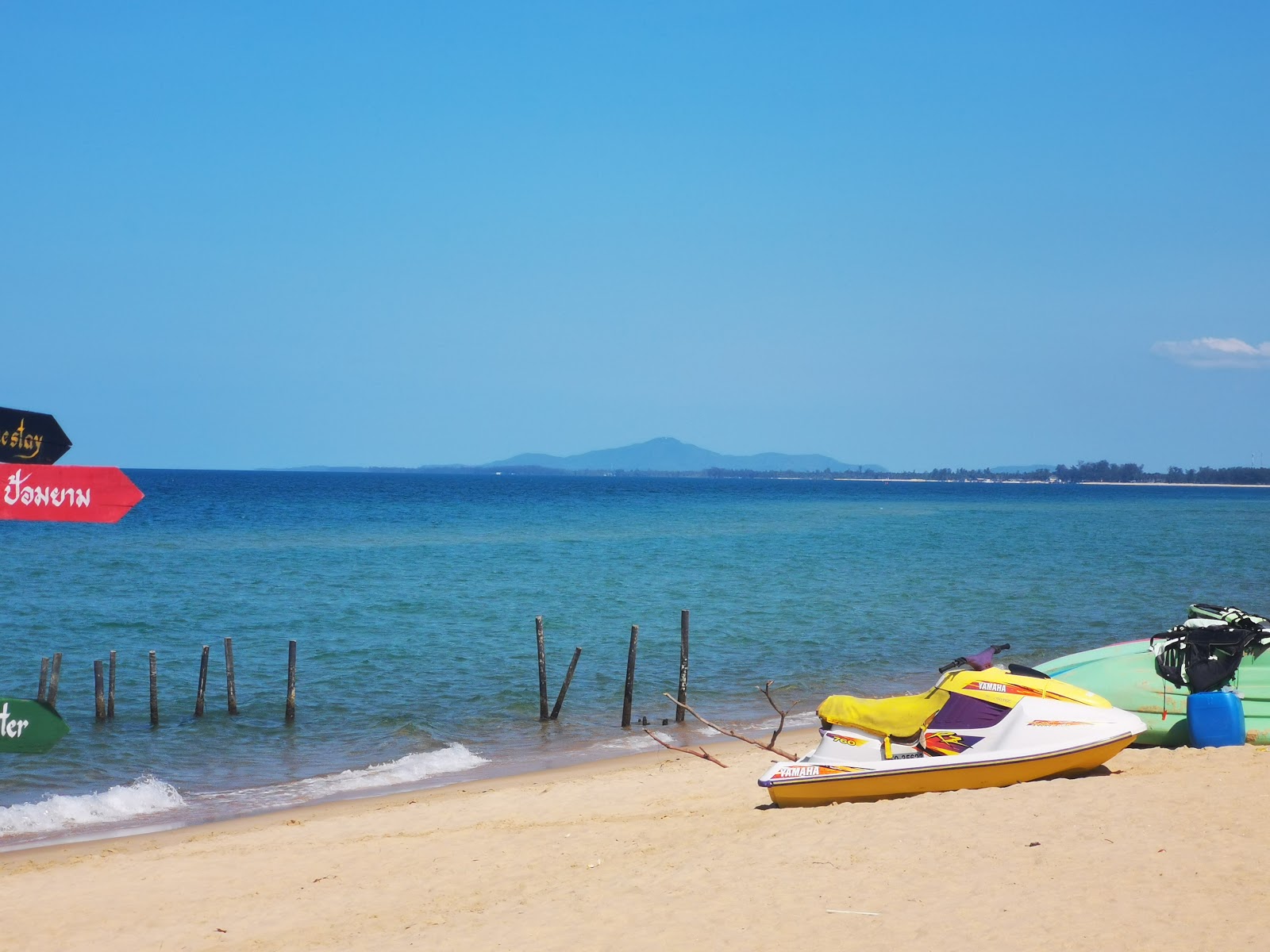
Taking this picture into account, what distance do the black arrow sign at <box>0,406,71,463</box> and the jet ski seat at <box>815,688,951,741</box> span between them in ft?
25.6

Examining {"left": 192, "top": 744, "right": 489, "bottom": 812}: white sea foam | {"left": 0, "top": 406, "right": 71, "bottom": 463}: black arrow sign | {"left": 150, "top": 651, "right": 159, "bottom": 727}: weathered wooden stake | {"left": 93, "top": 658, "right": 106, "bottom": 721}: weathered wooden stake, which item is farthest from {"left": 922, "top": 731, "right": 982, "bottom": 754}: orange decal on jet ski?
{"left": 93, "top": 658, "right": 106, "bottom": 721}: weathered wooden stake

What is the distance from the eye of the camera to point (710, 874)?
8.72 metres

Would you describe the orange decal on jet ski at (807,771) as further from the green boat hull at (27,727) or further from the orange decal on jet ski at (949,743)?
the green boat hull at (27,727)

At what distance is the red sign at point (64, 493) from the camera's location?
5156 mm

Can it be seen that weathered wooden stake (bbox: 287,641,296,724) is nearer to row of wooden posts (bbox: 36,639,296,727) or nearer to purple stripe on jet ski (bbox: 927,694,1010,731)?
row of wooden posts (bbox: 36,639,296,727)

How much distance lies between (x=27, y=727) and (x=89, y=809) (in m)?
9.11

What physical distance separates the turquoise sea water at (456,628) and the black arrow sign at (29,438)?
8731 millimetres

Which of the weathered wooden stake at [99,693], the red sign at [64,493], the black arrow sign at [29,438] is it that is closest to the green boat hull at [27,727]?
the red sign at [64,493]

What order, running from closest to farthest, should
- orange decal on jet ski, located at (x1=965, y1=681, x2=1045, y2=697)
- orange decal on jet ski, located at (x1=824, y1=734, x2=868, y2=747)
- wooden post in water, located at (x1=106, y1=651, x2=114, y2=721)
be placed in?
1. orange decal on jet ski, located at (x1=965, y1=681, x2=1045, y2=697)
2. orange decal on jet ski, located at (x1=824, y1=734, x2=868, y2=747)
3. wooden post in water, located at (x1=106, y1=651, x2=114, y2=721)

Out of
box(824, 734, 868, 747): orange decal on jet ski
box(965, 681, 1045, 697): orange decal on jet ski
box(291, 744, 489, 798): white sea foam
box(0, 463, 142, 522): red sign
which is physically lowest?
box(291, 744, 489, 798): white sea foam

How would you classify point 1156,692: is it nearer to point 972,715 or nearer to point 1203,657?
point 1203,657

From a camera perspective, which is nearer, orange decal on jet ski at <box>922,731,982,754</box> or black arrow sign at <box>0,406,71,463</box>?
black arrow sign at <box>0,406,71,463</box>

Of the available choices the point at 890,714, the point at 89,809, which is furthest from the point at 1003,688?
the point at 89,809

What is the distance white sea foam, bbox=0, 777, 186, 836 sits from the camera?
40.3 feet
